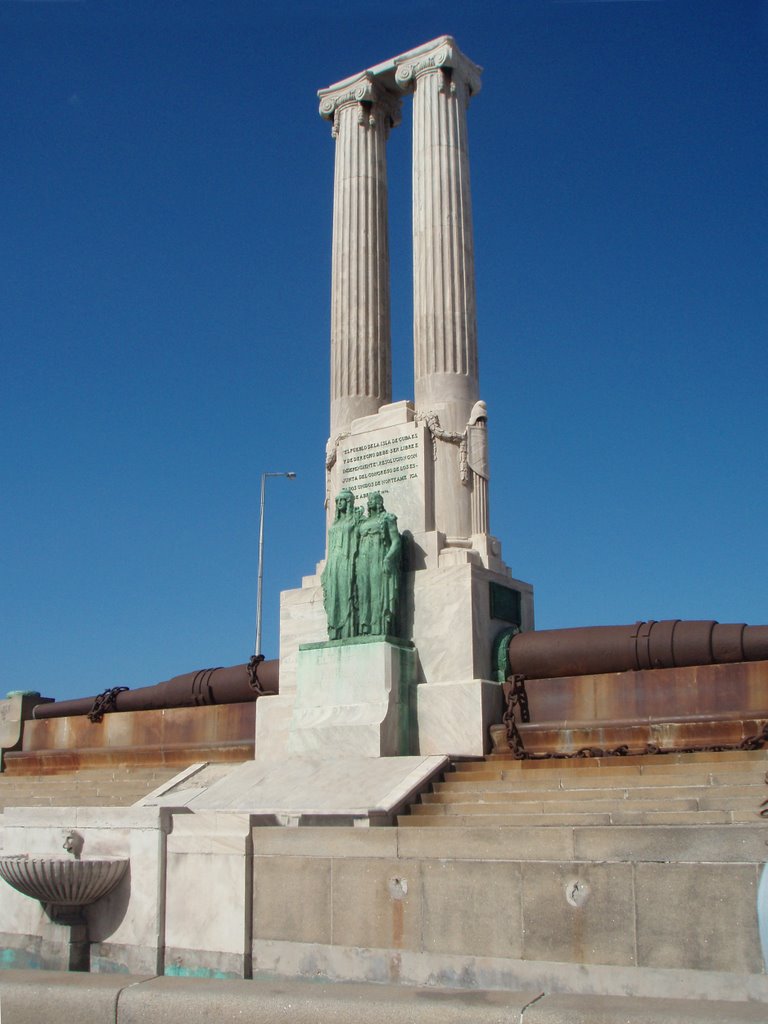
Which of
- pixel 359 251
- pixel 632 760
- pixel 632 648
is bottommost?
pixel 632 760

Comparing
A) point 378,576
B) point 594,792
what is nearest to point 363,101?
point 378,576

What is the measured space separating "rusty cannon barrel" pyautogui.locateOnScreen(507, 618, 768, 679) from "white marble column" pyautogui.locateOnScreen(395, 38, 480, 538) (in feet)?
8.35

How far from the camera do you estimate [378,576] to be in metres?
17.8

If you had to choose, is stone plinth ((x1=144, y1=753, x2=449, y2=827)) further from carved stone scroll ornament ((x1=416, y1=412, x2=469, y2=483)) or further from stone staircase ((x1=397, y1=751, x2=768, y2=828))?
carved stone scroll ornament ((x1=416, y1=412, x2=469, y2=483))

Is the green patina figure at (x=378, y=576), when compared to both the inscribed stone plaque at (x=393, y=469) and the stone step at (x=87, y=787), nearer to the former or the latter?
the inscribed stone plaque at (x=393, y=469)

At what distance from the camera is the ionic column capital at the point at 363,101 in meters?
22.7

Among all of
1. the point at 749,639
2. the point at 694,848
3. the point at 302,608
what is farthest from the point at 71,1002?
the point at 302,608

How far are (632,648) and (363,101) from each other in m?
12.6

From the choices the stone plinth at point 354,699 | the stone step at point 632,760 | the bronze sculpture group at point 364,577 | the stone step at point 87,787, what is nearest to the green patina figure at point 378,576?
the bronze sculpture group at point 364,577

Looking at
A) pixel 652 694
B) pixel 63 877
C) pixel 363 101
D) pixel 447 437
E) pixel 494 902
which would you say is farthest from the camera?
pixel 363 101

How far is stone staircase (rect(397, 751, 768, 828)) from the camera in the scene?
11.3m

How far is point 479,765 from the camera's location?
15023mm

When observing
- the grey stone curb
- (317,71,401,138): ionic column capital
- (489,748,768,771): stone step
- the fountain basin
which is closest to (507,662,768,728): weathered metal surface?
(489,748,768,771): stone step

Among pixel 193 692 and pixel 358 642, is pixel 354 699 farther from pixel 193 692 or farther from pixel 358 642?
pixel 193 692
